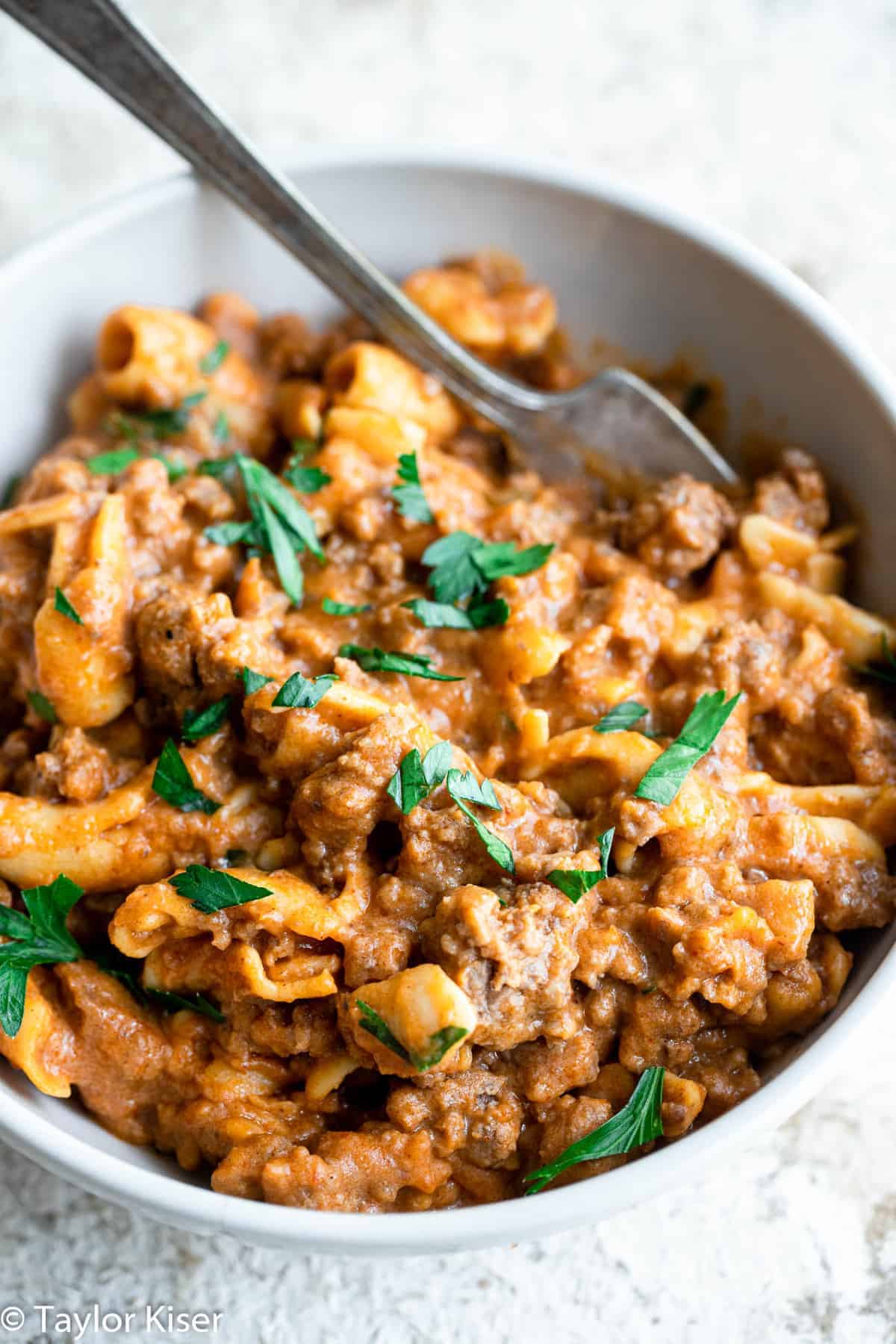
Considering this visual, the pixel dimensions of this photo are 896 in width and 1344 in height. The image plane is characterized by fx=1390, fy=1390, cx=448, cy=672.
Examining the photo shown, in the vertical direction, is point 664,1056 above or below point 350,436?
below

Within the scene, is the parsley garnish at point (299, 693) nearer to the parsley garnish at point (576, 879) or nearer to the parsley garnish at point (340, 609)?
the parsley garnish at point (340, 609)

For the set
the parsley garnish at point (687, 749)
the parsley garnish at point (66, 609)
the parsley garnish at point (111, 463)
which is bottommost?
the parsley garnish at point (66, 609)

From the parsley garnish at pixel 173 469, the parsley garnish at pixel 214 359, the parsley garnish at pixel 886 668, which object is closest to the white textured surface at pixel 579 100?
the parsley garnish at pixel 214 359

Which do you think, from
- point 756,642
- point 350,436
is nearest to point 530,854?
point 756,642

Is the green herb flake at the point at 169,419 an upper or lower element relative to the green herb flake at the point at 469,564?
lower

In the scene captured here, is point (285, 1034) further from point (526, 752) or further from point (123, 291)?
point (123, 291)

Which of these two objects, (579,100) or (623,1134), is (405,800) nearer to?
(623,1134)
